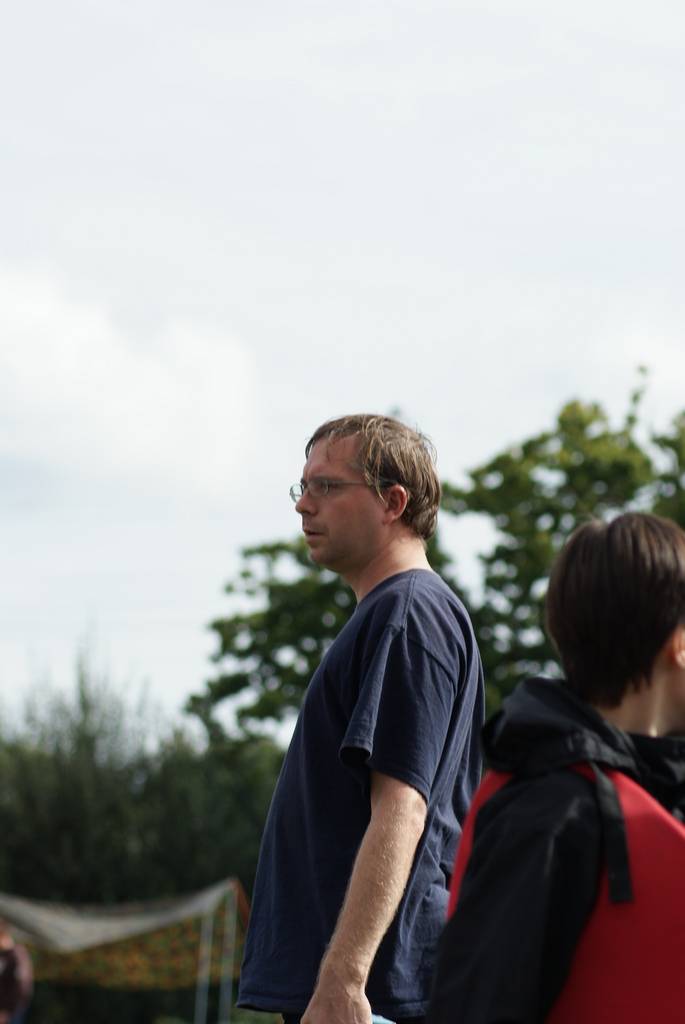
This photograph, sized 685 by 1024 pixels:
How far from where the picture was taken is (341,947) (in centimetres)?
302

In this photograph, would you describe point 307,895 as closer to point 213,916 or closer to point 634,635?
point 634,635

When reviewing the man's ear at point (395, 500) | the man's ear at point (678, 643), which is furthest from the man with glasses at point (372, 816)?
the man's ear at point (678, 643)

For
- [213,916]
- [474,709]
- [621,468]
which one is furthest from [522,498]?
[474,709]

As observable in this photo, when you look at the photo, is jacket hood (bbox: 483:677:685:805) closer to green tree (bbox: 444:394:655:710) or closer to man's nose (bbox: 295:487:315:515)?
man's nose (bbox: 295:487:315:515)

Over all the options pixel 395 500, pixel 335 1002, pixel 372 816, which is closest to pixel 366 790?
pixel 372 816

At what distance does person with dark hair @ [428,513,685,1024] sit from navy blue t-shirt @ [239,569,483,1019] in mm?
1042

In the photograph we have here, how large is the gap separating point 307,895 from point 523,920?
53.2 inches

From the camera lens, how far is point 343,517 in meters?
3.62

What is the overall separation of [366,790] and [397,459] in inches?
31.1

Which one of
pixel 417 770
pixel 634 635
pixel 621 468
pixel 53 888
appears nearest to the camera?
pixel 634 635

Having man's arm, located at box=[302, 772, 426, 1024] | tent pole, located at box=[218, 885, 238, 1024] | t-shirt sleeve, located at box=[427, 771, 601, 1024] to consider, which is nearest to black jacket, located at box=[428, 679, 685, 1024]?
t-shirt sleeve, located at box=[427, 771, 601, 1024]

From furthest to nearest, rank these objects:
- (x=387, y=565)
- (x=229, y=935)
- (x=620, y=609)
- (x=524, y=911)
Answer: (x=229, y=935), (x=387, y=565), (x=620, y=609), (x=524, y=911)

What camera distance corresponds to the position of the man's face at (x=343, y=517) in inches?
142

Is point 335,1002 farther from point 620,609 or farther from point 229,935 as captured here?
point 229,935
